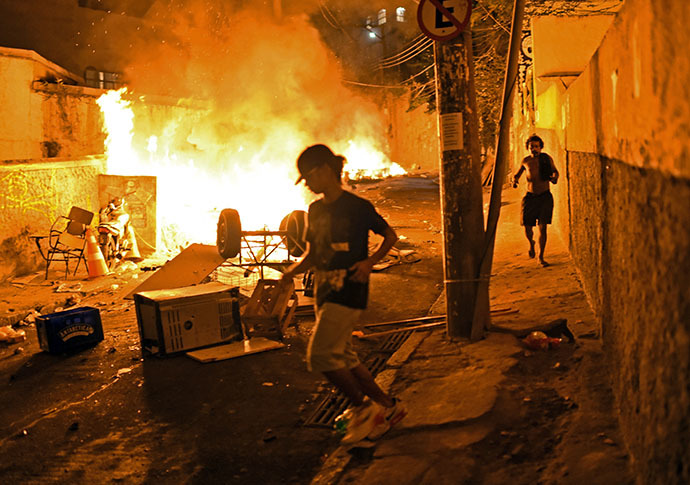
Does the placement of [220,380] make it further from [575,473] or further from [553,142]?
A: [553,142]

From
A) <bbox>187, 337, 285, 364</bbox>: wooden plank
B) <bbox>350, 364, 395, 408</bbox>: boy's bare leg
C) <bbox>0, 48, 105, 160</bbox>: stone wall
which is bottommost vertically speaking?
<bbox>187, 337, 285, 364</bbox>: wooden plank

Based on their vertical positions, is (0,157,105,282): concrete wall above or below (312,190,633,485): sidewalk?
above

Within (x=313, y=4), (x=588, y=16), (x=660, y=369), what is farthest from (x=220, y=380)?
(x=313, y=4)

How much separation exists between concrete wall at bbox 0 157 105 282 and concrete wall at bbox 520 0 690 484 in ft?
35.7

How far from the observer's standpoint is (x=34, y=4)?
2339 cm

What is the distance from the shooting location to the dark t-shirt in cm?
380

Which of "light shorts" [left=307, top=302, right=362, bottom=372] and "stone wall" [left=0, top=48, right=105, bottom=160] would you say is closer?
"light shorts" [left=307, top=302, right=362, bottom=372]

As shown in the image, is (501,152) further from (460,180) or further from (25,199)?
(25,199)

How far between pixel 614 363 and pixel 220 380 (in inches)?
132

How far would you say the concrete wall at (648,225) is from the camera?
85.7 inches

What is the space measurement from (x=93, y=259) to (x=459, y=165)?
8.41 meters

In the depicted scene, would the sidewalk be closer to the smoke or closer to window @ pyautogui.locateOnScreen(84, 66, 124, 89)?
the smoke

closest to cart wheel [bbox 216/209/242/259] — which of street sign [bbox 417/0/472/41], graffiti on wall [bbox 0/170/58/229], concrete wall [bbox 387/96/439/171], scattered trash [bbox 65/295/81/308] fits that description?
street sign [bbox 417/0/472/41]

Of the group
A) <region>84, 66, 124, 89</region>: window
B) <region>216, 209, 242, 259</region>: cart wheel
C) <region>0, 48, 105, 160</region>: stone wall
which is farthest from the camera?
<region>84, 66, 124, 89</region>: window
